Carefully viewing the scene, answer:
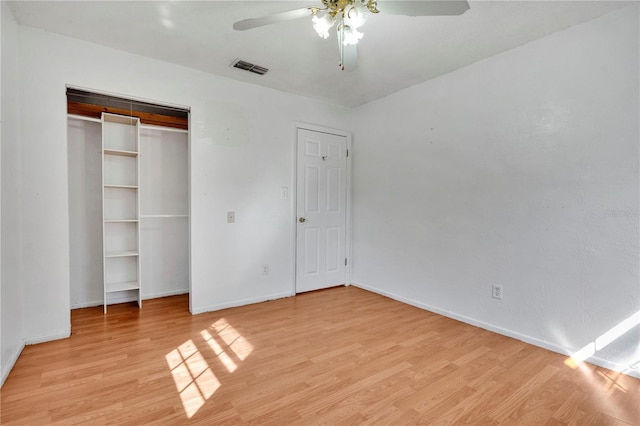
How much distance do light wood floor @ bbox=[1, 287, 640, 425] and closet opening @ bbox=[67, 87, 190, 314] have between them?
0.58 m

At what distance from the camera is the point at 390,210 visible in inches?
153

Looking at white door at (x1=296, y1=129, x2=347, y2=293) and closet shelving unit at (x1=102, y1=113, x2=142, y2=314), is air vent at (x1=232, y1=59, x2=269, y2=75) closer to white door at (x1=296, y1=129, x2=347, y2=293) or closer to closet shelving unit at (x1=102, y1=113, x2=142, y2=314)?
white door at (x1=296, y1=129, x2=347, y2=293)

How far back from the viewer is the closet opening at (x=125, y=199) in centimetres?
332

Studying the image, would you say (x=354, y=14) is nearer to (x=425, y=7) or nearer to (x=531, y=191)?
(x=425, y=7)

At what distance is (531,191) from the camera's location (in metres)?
2.64

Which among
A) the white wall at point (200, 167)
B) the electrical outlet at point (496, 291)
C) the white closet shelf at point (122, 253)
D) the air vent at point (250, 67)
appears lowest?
the electrical outlet at point (496, 291)

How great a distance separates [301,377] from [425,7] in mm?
2274

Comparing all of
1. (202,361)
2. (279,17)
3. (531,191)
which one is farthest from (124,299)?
(531,191)

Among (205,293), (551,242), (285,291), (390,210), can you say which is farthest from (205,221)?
(551,242)

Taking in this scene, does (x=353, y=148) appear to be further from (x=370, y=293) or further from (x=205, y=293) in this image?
(x=205, y=293)

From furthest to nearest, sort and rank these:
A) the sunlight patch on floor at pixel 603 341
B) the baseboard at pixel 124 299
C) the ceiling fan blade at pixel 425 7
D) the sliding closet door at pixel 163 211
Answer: the sliding closet door at pixel 163 211 → the baseboard at pixel 124 299 → the sunlight patch on floor at pixel 603 341 → the ceiling fan blade at pixel 425 7

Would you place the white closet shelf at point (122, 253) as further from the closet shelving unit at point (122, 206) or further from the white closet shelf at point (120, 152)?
the white closet shelf at point (120, 152)

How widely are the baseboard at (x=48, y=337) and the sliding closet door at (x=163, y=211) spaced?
1.10m

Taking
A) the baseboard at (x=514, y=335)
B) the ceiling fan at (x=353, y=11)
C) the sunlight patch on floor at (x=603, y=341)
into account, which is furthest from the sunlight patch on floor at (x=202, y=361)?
the sunlight patch on floor at (x=603, y=341)
